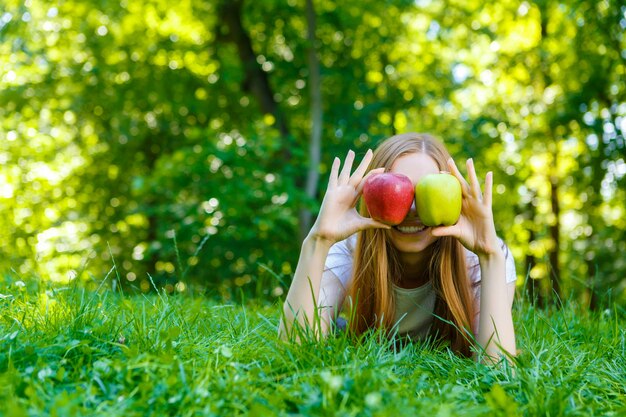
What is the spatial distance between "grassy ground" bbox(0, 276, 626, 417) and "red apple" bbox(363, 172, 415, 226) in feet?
1.74

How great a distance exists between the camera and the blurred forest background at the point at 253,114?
27.4 ft

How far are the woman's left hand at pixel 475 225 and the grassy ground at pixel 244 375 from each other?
471mm

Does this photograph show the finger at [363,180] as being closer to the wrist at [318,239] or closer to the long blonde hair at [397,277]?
the long blonde hair at [397,277]

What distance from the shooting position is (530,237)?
13938 millimetres

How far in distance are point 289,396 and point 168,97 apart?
9837mm

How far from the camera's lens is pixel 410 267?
2938mm

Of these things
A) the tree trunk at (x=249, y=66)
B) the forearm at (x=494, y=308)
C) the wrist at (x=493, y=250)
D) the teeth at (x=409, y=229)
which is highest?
the tree trunk at (x=249, y=66)

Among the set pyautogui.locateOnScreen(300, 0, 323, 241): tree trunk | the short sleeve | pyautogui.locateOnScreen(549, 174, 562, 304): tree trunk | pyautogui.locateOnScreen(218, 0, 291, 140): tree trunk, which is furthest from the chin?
pyautogui.locateOnScreen(549, 174, 562, 304): tree trunk

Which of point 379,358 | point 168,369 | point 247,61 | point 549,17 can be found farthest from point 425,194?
point 549,17

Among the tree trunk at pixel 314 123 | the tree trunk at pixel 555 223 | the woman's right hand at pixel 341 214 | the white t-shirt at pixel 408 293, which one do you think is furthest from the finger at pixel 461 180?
the tree trunk at pixel 555 223

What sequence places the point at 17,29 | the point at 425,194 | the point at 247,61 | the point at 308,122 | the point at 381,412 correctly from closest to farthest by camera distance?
the point at 381,412 < the point at 425,194 < the point at 17,29 < the point at 247,61 < the point at 308,122

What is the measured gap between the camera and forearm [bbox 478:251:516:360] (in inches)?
98.3

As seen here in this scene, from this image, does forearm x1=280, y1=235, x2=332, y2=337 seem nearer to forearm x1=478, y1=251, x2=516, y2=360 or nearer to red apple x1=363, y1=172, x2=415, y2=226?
red apple x1=363, y1=172, x2=415, y2=226

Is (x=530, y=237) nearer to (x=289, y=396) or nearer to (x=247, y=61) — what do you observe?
(x=247, y=61)
